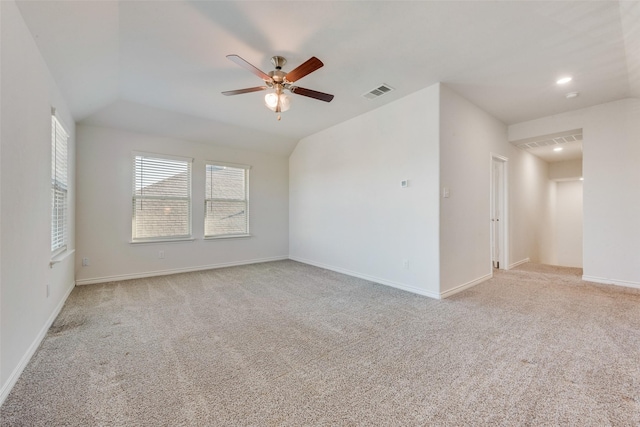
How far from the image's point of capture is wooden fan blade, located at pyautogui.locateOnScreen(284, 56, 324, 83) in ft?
7.62

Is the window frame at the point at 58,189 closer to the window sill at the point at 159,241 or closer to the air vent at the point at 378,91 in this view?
the window sill at the point at 159,241

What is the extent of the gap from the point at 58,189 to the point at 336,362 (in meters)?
3.70

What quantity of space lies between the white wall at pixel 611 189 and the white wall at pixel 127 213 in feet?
19.1

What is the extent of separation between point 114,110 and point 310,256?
4.15m

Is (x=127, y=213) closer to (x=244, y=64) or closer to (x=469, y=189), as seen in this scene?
(x=244, y=64)

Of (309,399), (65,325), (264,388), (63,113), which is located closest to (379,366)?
(309,399)

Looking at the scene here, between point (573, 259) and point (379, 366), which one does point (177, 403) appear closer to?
point (379, 366)

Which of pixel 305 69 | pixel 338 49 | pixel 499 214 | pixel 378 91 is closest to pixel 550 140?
pixel 499 214

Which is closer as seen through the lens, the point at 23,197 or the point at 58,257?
the point at 23,197

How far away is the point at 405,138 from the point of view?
389 centimetres

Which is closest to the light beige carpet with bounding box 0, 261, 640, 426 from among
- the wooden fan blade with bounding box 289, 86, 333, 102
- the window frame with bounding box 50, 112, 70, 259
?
the window frame with bounding box 50, 112, 70, 259

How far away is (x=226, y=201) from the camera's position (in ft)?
18.3

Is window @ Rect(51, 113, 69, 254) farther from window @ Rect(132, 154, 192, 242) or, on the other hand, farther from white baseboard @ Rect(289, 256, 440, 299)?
white baseboard @ Rect(289, 256, 440, 299)

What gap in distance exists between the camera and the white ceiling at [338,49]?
85.5 inches
